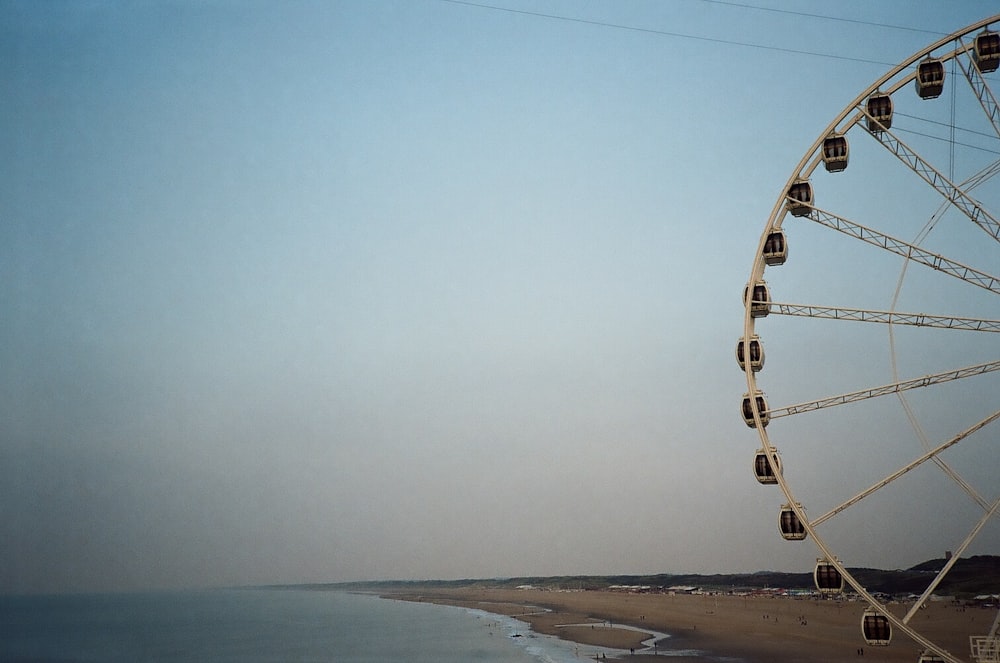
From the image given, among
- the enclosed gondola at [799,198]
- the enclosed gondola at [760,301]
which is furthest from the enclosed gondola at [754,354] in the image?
the enclosed gondola at [799,198]

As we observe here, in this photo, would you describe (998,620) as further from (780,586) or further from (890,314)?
(780,586)

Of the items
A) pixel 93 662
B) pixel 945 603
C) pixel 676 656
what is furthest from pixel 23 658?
pixel 945 603

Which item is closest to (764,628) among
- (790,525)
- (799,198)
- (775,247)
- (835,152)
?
(790,525)

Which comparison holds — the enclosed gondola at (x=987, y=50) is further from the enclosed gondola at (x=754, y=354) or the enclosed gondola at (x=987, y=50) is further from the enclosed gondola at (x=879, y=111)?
the enclosed gondola at (x=754, y=354)

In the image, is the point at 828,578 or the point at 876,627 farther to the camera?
the point at 828,578

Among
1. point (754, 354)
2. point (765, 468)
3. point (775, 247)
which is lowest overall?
point (765, 468)

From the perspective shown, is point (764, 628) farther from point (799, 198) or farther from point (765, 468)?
point (799, 198)

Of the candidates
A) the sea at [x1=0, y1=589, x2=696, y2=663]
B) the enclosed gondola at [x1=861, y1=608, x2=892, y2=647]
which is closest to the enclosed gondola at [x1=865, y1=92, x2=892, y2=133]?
the enclosed gondola at [x1=861, y1=608, x2=892, y2=647]

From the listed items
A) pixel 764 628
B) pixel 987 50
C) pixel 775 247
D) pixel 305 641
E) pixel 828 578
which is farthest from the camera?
pixel 305 641
